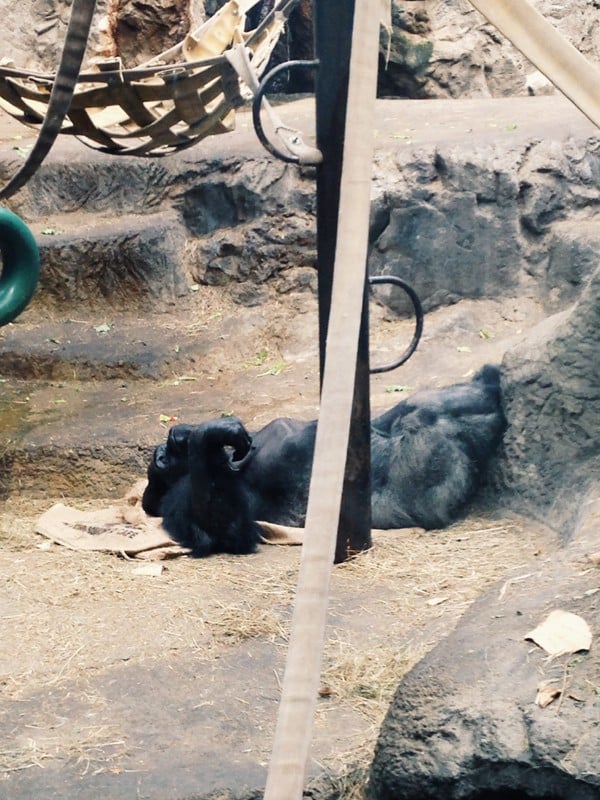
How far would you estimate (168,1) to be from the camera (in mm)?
10328

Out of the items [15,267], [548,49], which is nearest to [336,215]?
[15,267]

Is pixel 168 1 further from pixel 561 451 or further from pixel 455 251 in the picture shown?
pixel 561 451

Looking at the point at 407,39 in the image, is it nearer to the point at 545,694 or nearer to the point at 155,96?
the point at 155,96

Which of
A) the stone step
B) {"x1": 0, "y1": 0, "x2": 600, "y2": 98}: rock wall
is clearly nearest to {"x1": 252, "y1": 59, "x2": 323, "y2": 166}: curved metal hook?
the stone step

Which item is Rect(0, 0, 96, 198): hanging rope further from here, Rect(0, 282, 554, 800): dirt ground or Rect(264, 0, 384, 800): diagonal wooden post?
Rect(0, 282, 554, 800): dirt ground

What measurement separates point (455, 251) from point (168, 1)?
4.65 meters

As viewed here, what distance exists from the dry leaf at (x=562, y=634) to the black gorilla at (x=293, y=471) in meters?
2.22

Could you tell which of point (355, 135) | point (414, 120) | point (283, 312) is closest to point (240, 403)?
point (283, 312)

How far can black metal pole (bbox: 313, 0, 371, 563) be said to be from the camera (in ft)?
12.7

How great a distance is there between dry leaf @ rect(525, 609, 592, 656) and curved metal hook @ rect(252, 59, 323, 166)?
1.78 metres

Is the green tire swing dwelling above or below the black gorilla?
above

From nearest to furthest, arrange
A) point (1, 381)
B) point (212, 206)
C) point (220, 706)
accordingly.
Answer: point (220, 706) → point (1, 381) → point (212, 206)

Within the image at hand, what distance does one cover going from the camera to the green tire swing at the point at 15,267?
377 centimetres

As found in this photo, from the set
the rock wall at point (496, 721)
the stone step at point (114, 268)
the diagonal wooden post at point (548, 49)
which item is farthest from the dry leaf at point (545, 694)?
the stone step at point (114, 268)
